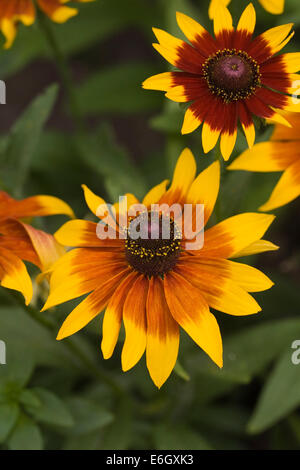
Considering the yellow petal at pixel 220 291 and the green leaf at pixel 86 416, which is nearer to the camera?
the yellow petal at pixel 220 291

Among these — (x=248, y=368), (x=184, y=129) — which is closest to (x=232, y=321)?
(x=248, y=368)

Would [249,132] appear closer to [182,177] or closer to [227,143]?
[227,143]

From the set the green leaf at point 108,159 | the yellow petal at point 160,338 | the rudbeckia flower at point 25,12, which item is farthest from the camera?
the green leaf at point 108,159

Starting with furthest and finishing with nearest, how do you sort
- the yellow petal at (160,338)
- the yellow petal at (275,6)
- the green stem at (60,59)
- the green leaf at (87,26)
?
the green leaf at (87,26)
the green stem at (60,59)
the yellow petal at (275,6)
the yellow petal at (160,338)

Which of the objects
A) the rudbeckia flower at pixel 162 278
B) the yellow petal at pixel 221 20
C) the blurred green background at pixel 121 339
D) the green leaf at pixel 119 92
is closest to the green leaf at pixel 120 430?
the blurred green background at pixel 121 339

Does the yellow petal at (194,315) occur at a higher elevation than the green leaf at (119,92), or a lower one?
lower

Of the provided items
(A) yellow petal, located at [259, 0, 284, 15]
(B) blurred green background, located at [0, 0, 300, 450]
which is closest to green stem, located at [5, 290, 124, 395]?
(B) blurred green background, located at [0, 0, 300, 450]

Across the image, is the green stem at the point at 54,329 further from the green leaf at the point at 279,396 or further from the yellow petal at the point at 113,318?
the green leaf at the point at 279,396

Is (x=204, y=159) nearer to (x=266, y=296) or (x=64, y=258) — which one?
(x=266, y=296)
